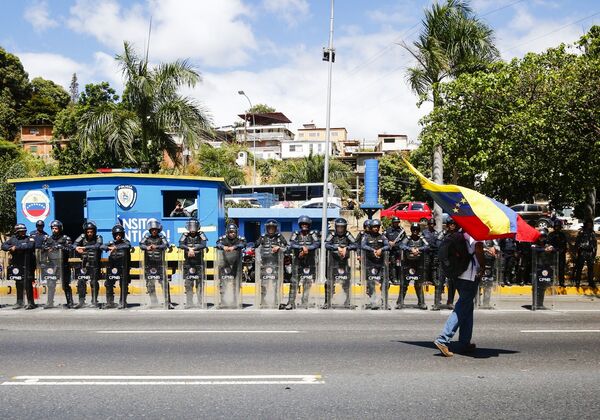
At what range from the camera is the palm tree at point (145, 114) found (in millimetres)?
23125

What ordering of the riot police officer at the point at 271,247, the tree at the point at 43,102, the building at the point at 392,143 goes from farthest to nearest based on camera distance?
1. the building at the point at 392,143
2. the tree at the point at 43,102
3. the riot police officer at the point at 271,247

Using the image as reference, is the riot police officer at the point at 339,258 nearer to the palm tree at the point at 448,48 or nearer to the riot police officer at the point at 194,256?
the riot police officer at the point at 194,256

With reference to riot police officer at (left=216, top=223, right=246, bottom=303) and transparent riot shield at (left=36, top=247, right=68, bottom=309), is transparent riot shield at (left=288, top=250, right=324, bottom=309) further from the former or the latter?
transparent riot shield at (left=36, top=247, right=68, bottom=309)

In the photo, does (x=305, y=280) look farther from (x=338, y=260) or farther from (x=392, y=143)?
(x=392, y=143)

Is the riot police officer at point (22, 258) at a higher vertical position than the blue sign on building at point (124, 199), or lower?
lower

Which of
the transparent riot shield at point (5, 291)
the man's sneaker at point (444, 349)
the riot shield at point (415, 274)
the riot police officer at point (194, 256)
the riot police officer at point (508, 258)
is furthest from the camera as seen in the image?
the riot police officer at point (508, 258)

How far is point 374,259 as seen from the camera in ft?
41.2

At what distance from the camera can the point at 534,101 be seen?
16141mm

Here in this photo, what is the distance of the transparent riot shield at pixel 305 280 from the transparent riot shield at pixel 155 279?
103 inches

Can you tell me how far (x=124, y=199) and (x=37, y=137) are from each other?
51.7 metres

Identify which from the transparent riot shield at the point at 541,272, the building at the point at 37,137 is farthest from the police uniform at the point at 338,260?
the building at the point at 37,137

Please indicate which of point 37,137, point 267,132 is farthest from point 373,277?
point 267,132

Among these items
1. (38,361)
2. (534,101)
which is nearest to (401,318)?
(38,361)

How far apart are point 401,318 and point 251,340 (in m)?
3.59
